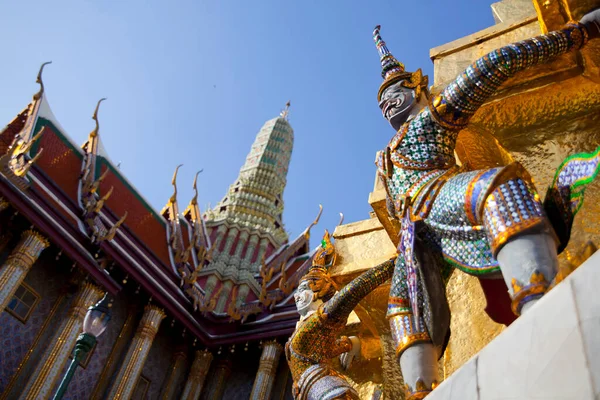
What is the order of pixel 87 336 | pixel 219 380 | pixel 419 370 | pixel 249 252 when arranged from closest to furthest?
pixel 419 370 → pixel 87 336 → pixel 219 380 → pixel 249 252

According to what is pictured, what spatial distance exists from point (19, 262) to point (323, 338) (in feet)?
25.2

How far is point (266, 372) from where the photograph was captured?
36.8 feet

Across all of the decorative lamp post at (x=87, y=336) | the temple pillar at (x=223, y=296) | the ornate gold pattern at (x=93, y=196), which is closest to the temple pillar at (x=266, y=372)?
the temple pillar at (x=223, y=296)

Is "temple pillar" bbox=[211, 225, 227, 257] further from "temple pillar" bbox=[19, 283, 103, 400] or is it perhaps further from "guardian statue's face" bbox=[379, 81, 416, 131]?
"guardian statue's face" bbox=[379, 81, 416, 131]

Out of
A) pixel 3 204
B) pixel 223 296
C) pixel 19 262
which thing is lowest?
pixel 19 262

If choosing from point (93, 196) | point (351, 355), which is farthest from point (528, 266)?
point (93, 196)

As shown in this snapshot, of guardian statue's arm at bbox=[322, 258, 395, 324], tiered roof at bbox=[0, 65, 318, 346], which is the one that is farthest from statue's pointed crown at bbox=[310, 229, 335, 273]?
tiered roof at bbox=[0, 65, 318, 346]

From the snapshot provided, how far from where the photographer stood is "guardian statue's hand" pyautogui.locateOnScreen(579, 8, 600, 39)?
1857mm

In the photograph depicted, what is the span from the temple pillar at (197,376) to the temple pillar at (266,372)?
1.28m

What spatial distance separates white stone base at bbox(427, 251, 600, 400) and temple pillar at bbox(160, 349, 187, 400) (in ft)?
37.2

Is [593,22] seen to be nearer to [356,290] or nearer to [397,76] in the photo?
[397,76]

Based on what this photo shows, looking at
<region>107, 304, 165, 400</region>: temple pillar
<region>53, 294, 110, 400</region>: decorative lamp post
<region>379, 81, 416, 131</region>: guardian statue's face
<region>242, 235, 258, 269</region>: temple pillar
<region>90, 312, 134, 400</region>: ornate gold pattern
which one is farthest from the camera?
<region>242, 235, 258, 269</region>: temple pillar

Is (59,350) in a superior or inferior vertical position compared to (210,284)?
inferior

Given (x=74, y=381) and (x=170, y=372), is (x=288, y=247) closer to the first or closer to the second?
(x=170, y=372)
